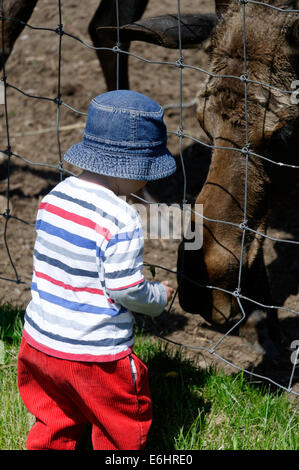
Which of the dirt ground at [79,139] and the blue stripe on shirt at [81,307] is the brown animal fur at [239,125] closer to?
the dirt ground at [79,139]

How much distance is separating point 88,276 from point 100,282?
0.05 metres

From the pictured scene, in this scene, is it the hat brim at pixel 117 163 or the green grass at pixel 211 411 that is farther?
the green grass at pixel 211 411

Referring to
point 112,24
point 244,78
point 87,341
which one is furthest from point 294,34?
point 112,24

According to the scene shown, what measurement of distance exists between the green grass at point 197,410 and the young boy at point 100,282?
1.29 feet

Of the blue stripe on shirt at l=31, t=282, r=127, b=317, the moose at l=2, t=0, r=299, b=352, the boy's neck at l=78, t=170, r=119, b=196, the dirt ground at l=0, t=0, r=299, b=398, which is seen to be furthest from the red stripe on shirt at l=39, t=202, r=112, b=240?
the dirt ground at l=0, t=0, r=299, b=398

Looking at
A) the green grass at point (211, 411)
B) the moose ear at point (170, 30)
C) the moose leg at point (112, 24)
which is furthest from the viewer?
the moose leg at point (112, 24)

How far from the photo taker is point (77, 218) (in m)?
2.27

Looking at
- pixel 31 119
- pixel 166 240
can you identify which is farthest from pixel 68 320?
pixel 31 119

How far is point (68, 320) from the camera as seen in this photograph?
7.57 ft

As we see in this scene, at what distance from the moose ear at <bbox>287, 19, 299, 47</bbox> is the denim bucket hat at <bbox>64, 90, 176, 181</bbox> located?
1046mm

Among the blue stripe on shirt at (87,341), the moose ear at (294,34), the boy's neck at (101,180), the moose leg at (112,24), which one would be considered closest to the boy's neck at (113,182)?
the boy's neck at (101,180)

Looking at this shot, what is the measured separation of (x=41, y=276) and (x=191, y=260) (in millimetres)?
950

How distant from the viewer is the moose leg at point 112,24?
4.59m

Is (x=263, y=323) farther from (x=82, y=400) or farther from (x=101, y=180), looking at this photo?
(x=101, y=180)
